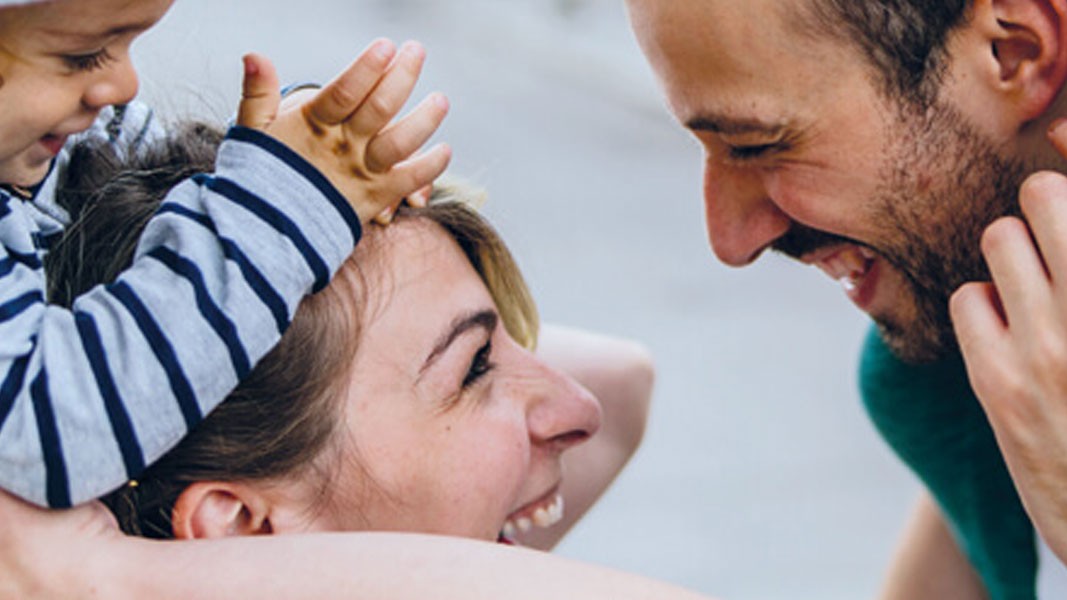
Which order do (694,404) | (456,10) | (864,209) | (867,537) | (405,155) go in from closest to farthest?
(405,155) → (864,209) → (867,537) → (694,404) → (456,10)

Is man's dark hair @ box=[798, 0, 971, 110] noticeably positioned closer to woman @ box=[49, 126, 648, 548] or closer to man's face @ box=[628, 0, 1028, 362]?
man's face @ box=[628, 0, 1028, 362]

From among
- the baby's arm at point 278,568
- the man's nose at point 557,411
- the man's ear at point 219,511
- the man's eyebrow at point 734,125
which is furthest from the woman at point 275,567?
the man's eyebrow at point 734,125

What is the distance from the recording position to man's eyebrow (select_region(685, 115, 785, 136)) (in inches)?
74.4

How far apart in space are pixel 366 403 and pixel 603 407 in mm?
557

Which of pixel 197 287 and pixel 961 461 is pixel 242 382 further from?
pixel 961 461

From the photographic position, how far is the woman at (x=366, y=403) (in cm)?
169

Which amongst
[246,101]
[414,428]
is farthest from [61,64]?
[414,428]

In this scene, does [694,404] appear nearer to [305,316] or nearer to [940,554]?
[940,554]

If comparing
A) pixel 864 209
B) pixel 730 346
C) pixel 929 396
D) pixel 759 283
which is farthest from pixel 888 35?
pixel 759 283

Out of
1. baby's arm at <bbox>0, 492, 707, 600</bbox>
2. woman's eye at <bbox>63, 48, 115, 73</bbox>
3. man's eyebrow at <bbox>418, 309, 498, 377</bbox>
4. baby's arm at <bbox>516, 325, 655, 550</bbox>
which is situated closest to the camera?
baby's arm at <bbox>0, 492, 707, 600</bbox>

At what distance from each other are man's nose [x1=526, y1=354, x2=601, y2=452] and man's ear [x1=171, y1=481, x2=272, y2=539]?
13.3 inches

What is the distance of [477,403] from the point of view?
181 centimetres

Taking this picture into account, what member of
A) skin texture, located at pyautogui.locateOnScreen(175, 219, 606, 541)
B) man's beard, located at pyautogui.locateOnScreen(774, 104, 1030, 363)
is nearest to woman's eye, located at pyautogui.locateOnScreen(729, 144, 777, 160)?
man's beard, located at pyautogui.locateOnScreen(774, 104, 1030, 363)

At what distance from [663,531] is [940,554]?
160 centimetres
